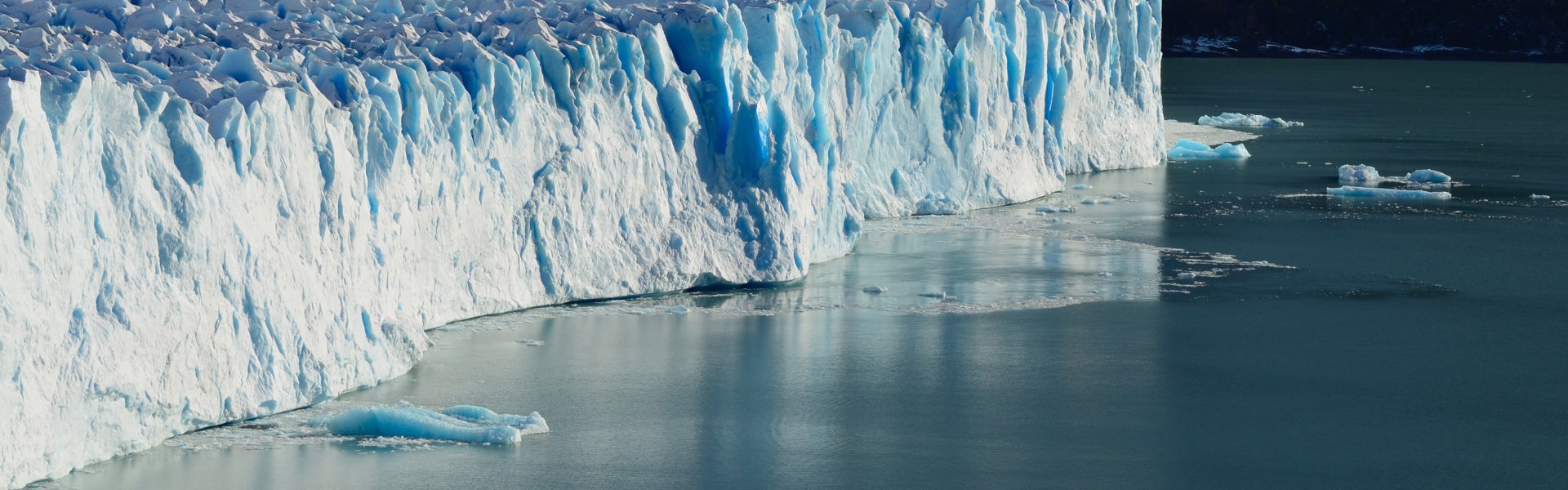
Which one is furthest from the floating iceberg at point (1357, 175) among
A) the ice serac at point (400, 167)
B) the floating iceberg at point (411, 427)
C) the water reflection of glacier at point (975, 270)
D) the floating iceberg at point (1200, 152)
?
the floating iceberg at point (411, 427)

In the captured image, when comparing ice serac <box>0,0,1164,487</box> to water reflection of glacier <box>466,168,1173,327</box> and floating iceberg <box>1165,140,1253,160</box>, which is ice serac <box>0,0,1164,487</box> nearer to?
water reflection of glacier <box>466,168,1173,327</box>

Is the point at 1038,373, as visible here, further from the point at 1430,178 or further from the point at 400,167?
the point at 1430,178

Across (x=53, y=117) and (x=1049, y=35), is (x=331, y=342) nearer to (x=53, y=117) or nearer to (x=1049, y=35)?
(x=53, y=117)

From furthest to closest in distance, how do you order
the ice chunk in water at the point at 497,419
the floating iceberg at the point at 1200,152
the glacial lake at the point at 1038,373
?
the floating iceberg at the point at 1200,152
the ice chunk in water at the point at 497,419
the glacial lake at the point at 1038,373

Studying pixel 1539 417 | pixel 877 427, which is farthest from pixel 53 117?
pixel 1539 417

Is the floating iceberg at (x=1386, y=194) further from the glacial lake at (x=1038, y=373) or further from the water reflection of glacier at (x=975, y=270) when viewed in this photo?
the water reflection of glacier at (x=975, y=270)
